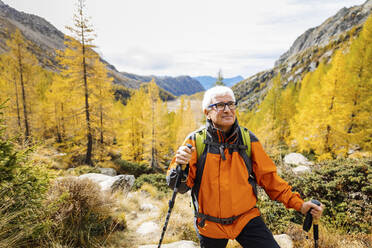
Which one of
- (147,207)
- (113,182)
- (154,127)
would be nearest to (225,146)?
(147,207)

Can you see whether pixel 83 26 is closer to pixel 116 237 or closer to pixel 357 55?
pixel 116 237

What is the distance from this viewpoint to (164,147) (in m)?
21.6

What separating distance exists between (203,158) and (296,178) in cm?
513

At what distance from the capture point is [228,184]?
191cm

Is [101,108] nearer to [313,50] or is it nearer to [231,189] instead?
[231,189]

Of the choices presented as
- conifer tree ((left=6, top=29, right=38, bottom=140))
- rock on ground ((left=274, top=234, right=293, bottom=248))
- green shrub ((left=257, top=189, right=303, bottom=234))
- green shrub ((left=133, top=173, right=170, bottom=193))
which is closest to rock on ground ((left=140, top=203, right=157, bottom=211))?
green shrub ((left=133, top=173, right=170, bottom=193))

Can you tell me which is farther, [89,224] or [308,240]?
[89,224]

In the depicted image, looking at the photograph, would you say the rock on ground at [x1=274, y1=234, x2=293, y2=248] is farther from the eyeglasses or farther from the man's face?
the eyeglasses

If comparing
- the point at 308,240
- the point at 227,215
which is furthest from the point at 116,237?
the point at 308,240

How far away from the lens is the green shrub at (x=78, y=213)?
110 inches

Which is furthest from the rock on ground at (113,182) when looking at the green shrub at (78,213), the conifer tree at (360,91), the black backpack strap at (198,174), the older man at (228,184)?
the conifer tree at (360,91)

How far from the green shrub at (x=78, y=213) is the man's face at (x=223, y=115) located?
262 centimetres

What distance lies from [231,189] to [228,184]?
73mm

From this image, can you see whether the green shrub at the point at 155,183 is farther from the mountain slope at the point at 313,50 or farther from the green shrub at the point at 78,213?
the mountain slope at the point at 313,50
